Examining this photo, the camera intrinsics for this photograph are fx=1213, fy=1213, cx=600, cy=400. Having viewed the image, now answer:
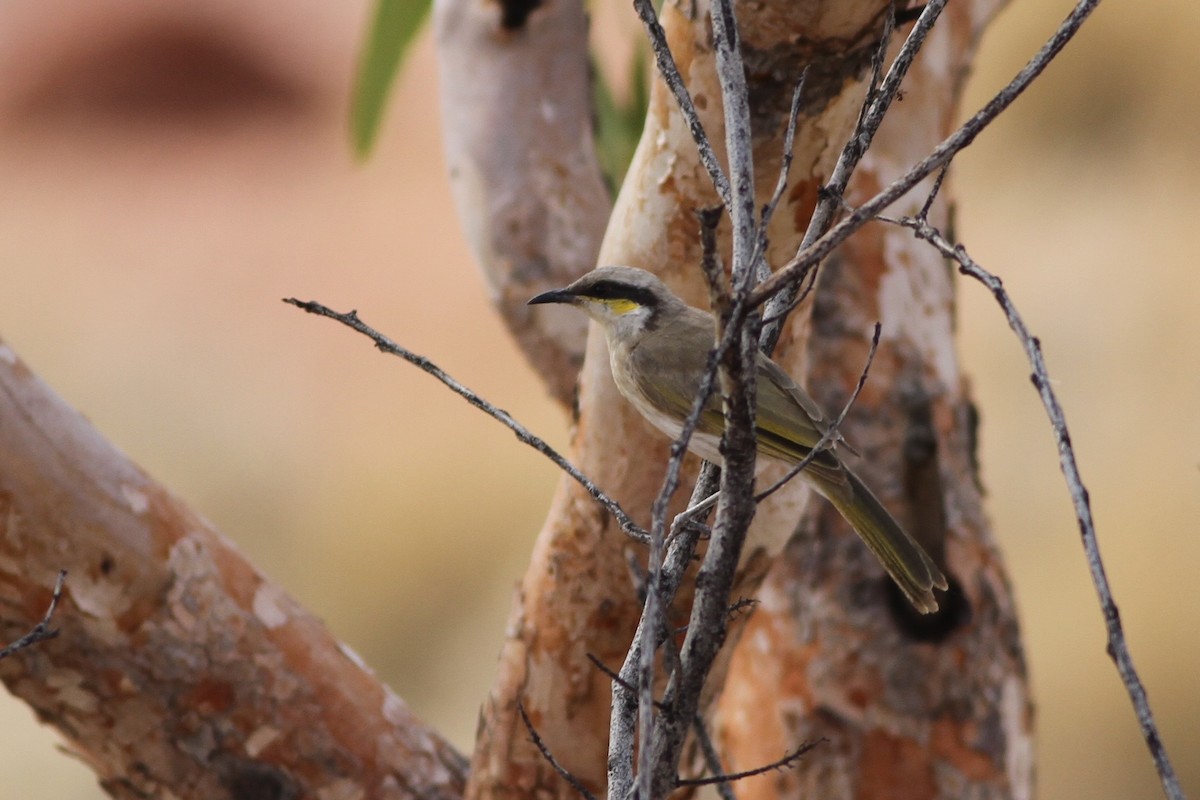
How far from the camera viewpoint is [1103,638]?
15.4 feet

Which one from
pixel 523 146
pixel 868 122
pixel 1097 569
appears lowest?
pixel 1097 569

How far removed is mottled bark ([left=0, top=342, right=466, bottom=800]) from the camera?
1.64 m

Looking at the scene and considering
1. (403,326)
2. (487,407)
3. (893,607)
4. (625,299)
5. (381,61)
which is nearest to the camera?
(487,407)

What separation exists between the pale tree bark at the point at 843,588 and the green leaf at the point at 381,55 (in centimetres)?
115

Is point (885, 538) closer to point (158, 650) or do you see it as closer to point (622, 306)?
point (622, 306)

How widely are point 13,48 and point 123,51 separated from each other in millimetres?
729

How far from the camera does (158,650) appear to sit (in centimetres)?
171

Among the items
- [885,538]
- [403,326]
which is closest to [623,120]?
[885,538]

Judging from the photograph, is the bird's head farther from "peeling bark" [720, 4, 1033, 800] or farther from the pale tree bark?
"peeling bark" [720, 4, 1033, 800]

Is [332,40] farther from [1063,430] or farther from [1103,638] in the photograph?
[1063,430]

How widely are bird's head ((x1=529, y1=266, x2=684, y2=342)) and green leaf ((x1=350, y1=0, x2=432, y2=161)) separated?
128cm

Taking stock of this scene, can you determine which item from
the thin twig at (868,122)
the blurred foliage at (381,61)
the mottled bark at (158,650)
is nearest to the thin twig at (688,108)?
→ the thin twig at (868,122)

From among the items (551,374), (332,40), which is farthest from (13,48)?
(551,374)

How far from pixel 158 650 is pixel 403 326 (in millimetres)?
5189
